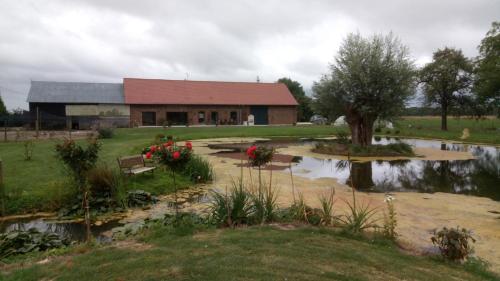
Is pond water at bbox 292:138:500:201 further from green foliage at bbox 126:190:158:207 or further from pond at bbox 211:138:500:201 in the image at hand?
green foliage at bbox 126:190:158:207

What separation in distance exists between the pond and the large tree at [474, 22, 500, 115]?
14462mm

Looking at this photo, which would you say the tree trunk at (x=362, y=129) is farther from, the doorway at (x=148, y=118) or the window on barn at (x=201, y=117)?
the doorway at (x=148, y=118)

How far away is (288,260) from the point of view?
13.6 ft

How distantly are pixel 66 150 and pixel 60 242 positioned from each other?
1.36 metres

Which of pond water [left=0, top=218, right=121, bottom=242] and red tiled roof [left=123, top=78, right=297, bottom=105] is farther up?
red tiled roof [left=123, top=78, right=297, bottom=105]

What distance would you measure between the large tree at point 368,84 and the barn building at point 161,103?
24.1 metres

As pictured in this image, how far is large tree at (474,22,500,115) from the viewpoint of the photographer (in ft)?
91.9

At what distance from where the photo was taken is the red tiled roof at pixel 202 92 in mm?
41312

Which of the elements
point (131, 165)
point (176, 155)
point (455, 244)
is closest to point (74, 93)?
point (131, 165)

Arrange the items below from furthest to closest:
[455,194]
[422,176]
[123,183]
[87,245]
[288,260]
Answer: [422,176] → [455,194] → [123,183] → [87,245] → [288,260]

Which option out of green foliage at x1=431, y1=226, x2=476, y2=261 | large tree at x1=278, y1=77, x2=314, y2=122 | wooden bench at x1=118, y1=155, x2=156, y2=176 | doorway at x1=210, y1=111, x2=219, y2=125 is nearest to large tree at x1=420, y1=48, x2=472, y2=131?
large tree at x1=278, y1=77, x2=314, y2=122

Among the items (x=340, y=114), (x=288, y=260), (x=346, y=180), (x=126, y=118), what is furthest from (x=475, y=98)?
(x=288, y=260)

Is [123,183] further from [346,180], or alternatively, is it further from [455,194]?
[455,194]

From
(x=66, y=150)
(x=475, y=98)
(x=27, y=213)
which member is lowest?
(x=27, y=213)
